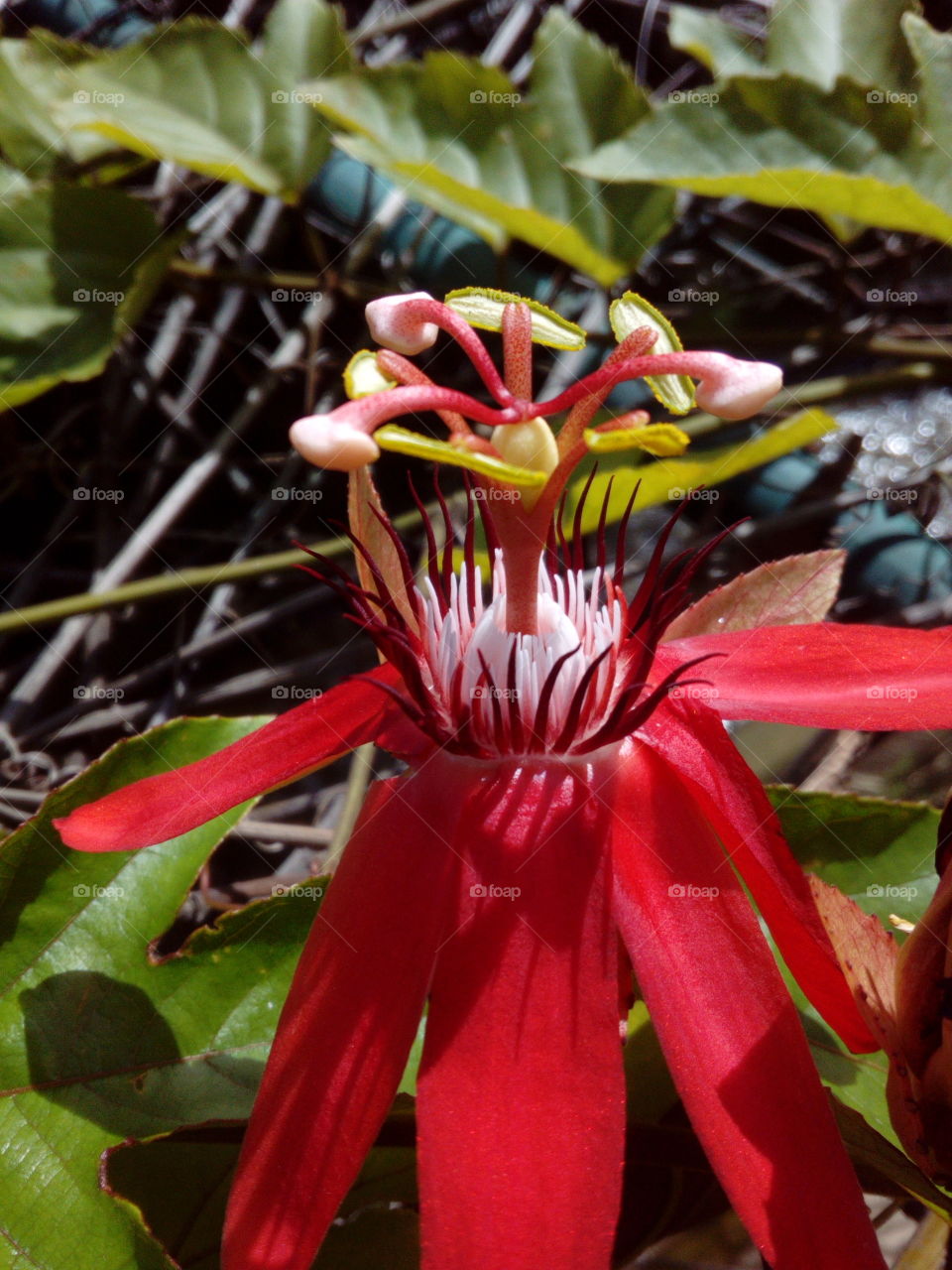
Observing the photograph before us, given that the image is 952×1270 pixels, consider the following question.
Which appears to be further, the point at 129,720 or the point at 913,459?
the point at 913,459

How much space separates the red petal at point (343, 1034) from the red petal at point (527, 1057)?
0.06 ft

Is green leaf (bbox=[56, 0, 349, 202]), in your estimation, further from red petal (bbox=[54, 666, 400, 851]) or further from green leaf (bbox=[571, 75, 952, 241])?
red petal (bbox=[54, 666, 400, 851])

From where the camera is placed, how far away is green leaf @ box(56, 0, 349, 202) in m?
1.42

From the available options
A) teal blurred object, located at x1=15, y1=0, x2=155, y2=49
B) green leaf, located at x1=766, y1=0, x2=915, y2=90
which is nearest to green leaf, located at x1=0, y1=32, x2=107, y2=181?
teal blurred object, located at x1=15, y1=0, x2=155, y2=49

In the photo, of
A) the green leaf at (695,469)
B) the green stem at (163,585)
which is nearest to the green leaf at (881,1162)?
the green leaf at (695,469)

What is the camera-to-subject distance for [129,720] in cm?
136

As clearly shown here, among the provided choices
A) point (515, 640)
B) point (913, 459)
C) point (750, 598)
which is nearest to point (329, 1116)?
point (515, 640)

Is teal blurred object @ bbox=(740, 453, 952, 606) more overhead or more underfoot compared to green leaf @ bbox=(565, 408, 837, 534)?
more underfoot

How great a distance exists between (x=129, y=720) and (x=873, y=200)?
96 cm

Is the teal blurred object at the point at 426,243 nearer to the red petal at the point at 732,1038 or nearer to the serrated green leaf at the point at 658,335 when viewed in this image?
the serrated green leaf at the point at 658,335

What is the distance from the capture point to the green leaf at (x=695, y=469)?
1.15 m

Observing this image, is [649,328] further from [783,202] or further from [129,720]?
[129,720]

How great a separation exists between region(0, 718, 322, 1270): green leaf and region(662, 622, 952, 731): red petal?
0.32m

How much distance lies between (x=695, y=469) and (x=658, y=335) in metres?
0.41
